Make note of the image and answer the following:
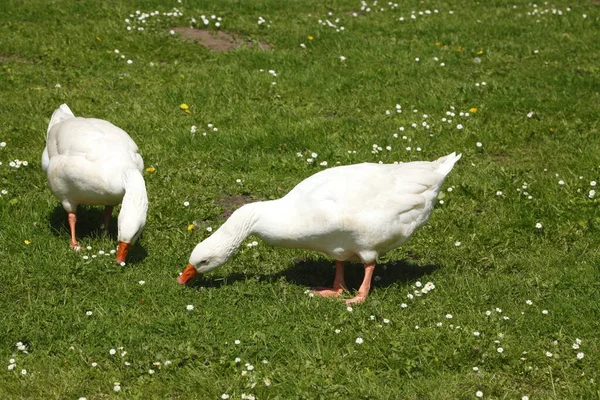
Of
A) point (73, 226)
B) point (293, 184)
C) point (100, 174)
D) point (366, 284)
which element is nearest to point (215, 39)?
point (293, 184)

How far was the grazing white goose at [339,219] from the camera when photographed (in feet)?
22.1

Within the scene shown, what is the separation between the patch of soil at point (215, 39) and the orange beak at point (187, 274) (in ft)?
21.9

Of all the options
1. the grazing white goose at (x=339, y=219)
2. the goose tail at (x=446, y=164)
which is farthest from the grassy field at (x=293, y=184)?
the goose tail at (x=446, y=164)

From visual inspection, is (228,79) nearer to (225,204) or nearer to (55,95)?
(55,95)

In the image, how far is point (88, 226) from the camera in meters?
8.38

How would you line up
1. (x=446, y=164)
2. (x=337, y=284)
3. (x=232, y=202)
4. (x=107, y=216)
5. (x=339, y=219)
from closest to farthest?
(x=339, y=219)
(x=337, y=284)
(x=446, y=164)
(x=107, y=216)
(x=232, y=202)

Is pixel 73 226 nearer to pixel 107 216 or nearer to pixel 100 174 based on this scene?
pixel 107 216

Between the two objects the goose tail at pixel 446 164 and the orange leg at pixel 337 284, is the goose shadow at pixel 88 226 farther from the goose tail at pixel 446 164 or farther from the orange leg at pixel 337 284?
the goose tail at pixel 446 164

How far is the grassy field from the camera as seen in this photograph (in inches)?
235

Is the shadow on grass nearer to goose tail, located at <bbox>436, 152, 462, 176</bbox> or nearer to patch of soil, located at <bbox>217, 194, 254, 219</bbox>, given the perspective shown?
goose tail, located at <bbox>436, 152, 462, 176</bbox>

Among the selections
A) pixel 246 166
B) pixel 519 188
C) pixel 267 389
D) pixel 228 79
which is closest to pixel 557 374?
pixel 267 389

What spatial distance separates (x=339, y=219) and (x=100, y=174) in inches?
85.3

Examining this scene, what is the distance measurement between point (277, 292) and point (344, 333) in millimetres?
919

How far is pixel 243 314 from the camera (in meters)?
Result: 6.63
